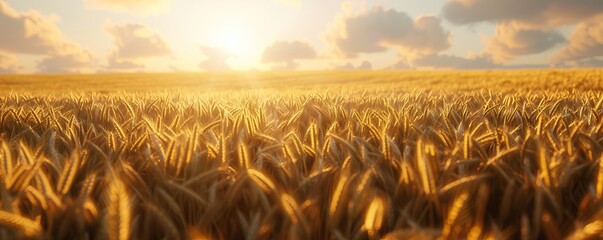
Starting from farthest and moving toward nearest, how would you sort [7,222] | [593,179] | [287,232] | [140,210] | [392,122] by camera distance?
[392,122], [593,179], [140,210], [287,232], [7,222]

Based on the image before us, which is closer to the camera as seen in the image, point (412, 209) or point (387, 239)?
point (387, 239)

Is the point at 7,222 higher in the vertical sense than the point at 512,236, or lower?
higher

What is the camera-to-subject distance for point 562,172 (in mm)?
771

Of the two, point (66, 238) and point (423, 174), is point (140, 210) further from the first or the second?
point (423, 174)

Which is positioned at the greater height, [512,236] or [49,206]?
[49,206]

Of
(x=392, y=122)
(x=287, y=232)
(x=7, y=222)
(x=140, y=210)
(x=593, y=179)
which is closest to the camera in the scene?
(x=7, y=222)

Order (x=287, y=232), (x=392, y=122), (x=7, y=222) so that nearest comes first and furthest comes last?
(x=7, y=222) < (x=287, y=232) < (x=392, y=122)

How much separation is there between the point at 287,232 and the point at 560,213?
0.44m

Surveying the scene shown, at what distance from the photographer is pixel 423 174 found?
2.21ft

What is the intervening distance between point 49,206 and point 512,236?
2.49 ft

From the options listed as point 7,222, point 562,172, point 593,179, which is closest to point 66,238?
point 7,222

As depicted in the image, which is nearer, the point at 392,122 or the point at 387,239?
the point at 387,239

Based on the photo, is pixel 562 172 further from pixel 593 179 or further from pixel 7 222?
pixel 7 222

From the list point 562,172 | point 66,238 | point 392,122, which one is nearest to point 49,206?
point 66,238
